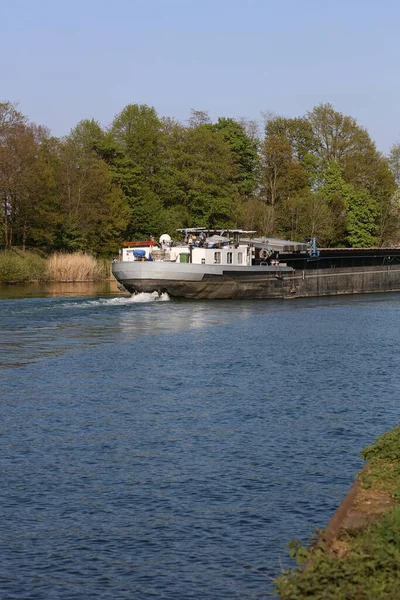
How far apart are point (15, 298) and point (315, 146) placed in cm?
8054

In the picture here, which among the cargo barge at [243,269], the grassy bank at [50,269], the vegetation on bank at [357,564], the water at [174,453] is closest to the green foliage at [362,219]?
the cargo barge at [243,269]

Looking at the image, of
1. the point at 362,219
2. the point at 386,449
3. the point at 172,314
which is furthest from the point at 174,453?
the point at 362,219

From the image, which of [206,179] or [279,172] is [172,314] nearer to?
[206,179]

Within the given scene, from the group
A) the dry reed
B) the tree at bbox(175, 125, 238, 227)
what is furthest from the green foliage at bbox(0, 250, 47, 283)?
the tree at bbox(175, 125, 238, 227)

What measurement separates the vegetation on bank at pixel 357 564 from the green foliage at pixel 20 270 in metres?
66.0

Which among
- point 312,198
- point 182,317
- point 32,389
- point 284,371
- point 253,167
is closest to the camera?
point 32,389

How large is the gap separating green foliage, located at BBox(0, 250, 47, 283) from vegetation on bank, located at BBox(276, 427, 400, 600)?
66.0 m

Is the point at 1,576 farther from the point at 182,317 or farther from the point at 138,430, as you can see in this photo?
the point at 182,317

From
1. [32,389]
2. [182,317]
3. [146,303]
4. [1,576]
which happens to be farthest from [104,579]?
[146,303]

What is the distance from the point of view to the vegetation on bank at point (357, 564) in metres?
8.72

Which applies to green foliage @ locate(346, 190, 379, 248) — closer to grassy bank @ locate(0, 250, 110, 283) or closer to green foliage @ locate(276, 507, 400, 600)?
grassy bank @ locate(0, 250, 110, 283)

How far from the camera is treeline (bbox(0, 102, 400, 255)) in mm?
89875

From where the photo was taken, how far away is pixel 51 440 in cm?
1898

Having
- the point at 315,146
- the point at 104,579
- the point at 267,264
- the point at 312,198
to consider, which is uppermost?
the point at 315,146
